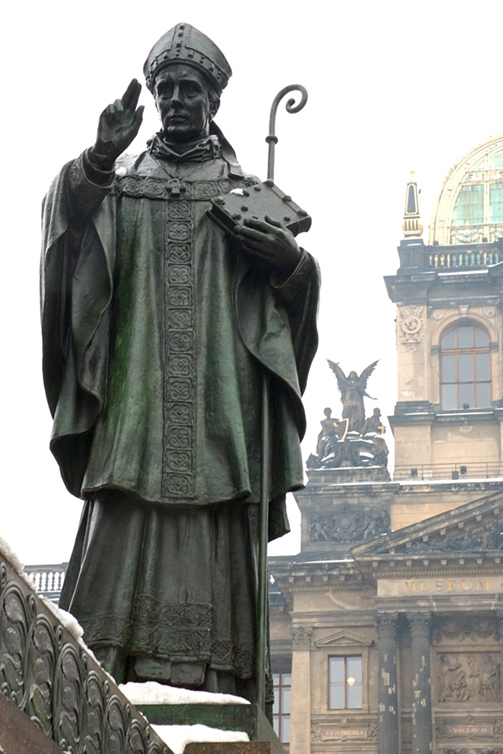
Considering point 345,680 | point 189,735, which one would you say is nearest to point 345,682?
point 345,680

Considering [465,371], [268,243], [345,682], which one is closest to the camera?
[268,243]

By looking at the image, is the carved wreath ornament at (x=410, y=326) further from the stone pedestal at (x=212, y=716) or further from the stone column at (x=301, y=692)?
the stone pedestal at (x=212, y=716)

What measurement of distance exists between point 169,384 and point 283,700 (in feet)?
138

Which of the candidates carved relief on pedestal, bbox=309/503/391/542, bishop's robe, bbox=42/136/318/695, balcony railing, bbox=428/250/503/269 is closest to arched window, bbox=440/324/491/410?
balcony railing, bbox=428/250/503/269

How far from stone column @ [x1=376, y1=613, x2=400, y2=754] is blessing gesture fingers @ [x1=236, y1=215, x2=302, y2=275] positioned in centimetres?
3837

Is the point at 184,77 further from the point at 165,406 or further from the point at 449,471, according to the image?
the point at 449,471

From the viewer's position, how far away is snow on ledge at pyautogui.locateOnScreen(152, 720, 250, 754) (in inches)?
141

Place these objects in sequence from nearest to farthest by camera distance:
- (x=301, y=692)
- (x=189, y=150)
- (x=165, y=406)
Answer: (x=165, y=406), (x=189, y=150), (x=301, y=692)

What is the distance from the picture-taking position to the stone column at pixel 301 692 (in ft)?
139

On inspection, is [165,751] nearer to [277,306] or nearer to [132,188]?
[277,306]

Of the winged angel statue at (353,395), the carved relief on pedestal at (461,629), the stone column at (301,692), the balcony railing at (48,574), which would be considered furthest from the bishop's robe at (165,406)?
the winged angel statue at (353,395)

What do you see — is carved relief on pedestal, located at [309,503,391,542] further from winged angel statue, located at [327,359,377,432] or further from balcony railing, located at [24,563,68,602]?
balcony railing, located at [24,563,68,602]

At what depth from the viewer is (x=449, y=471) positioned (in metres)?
46.6

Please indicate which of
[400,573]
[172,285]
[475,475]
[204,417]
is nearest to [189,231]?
[172,285]
